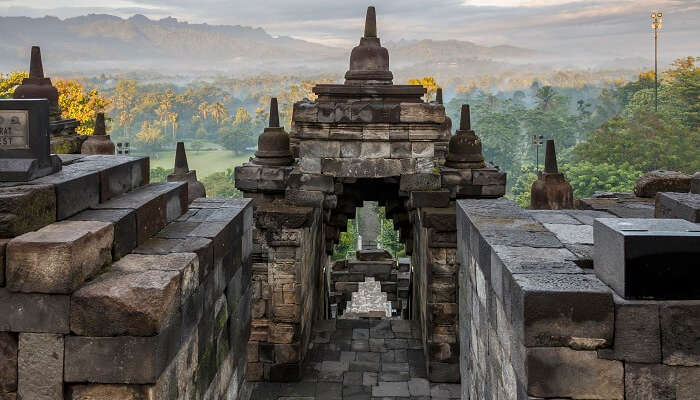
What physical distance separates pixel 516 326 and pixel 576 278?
0.41 m

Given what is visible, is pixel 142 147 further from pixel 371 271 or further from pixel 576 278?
pixel 576 278

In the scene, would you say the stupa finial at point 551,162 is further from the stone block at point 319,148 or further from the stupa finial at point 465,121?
the stone block at point 319,148

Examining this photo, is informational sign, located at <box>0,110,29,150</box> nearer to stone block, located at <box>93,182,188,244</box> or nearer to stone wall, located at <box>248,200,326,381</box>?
stone block, located at <box>93,182,188,244</box>

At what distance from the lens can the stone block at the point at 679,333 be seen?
3105 millimetres

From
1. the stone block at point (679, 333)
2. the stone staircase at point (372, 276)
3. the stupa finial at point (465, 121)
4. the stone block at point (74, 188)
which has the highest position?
the stupa finial at point (465, 121)

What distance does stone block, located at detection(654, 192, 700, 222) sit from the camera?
424cm

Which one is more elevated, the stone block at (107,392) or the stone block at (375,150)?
the stone block at (375,150)

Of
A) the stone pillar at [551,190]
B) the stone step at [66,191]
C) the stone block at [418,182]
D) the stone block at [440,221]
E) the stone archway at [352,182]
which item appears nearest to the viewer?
the stone step at [66,191]

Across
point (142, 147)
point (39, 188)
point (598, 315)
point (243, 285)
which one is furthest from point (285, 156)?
point (142, 147)

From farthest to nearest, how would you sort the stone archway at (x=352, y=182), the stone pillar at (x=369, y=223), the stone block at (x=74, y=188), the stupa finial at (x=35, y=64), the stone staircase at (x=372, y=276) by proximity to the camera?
the stone pillar at (x=369, y=223), the stone staircase at (x=372, y=276), the stupa finial at (x=35, y=64), the stone archway at (x=352, y=182), the stone block at (x=74, y=188)

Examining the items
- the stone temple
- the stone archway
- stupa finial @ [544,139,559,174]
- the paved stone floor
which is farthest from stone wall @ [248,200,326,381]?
stupa finial @ [544,139,559,174]

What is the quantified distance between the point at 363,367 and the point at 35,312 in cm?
655

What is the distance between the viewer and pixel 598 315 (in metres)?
3.14

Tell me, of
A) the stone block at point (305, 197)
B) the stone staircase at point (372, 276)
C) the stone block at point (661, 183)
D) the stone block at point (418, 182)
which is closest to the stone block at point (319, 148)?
the stone block at point (305, 197)
